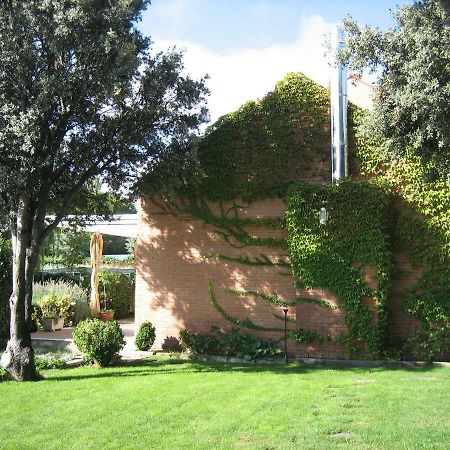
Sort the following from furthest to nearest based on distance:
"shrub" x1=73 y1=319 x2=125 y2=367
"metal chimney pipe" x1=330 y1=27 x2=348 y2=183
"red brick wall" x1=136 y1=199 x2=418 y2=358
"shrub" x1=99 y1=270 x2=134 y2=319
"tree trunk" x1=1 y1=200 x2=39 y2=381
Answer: "shrub" x1=99 y1=270 x2=134 y2=319 → "metal chimney pipe" x1=330 y1=27 x2=348 y2=183 → "red brick wall" x1=136 y1=199 x2=418 y2=358 → "shrub" x1=73 y1=319 x2=125 y2=367 → "tree trunk" x1=1 y1=200 x2=39 y2=381

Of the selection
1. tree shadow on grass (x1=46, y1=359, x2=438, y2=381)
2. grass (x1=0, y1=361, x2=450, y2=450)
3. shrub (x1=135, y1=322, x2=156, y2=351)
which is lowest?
tree shadow on grass (x1=46, y1=359, x2=438, y2=381)

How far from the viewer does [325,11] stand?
942 cm

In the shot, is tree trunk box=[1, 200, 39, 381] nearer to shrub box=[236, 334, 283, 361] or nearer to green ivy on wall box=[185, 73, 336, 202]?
shrub box=[236, 334, 283, 361]

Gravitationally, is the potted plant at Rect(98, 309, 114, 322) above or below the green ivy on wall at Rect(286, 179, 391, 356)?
below

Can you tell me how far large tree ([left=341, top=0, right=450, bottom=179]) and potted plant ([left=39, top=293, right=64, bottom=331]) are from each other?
37.2ft

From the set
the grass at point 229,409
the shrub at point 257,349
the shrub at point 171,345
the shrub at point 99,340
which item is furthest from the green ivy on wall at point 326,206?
the shrub at point 99,340

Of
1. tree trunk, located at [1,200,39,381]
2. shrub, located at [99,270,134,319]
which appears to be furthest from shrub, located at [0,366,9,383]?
shrub, located at [99,270,134,319]

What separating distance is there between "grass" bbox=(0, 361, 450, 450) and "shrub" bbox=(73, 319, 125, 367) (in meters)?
0.58

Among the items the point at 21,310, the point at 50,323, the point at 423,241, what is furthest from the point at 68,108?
the point at 50,323

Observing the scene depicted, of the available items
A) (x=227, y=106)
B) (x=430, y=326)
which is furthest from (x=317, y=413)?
(x=227, y=106)

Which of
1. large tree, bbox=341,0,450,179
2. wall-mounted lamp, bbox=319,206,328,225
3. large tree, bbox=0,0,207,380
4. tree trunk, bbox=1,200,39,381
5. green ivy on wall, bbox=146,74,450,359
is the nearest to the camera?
large tree, bbox=341,0,450,179

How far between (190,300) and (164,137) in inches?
168

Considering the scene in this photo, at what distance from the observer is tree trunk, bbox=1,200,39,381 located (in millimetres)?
10484

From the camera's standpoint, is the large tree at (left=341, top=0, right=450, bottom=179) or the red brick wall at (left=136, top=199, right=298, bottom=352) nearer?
the large tree at (left=341, top=0, right=450, bottom=179)
